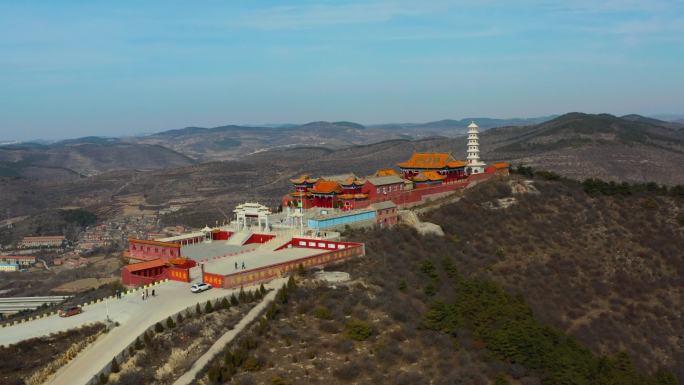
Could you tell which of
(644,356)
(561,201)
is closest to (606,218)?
(561,201)

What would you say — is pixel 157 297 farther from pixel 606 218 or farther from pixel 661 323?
pixel 606 218

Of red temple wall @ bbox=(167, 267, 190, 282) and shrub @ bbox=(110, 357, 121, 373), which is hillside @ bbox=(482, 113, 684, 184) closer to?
red temple wall @ bbox=(167, 267, 190, 282)

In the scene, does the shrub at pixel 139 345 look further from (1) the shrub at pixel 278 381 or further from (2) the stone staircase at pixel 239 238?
(2) the stone staircase at pixel 239 238

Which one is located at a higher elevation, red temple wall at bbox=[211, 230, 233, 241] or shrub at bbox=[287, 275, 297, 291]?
shrub at bbox=[287, 275, 297, 291]

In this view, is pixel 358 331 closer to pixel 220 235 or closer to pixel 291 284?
pixel 291 284

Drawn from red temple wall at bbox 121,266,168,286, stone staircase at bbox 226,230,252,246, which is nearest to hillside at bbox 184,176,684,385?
stone staircase at bbox 226,230,252,246
